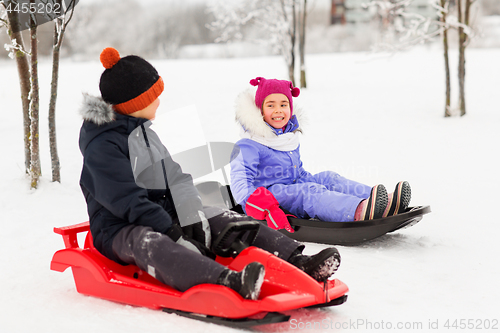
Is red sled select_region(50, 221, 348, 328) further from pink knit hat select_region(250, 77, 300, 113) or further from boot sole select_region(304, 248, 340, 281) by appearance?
pink knit hat select_region(250, 77, 300, 113)

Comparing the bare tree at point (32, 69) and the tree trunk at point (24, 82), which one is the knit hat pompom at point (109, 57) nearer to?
the bare tree at point (32, 69)

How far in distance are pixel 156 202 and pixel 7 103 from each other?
7.80m

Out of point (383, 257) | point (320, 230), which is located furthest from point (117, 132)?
point (383, 257)

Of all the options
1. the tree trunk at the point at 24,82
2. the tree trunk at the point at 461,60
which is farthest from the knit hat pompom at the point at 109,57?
the tree trunk at the point at 461,60

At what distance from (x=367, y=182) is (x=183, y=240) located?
305 cm

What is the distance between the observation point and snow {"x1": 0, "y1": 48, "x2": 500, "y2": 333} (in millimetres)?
1953

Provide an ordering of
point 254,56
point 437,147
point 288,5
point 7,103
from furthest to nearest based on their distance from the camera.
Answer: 1. point 254,56
2. point 288,5
3. point 7,103
4. point 437,147

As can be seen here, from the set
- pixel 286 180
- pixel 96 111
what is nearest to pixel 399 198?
pixel 286 180

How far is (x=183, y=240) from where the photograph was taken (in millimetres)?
1996

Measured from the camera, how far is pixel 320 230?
2.88m

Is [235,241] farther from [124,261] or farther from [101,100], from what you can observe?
[101,100]

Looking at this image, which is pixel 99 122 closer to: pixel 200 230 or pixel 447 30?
pixel 200 230

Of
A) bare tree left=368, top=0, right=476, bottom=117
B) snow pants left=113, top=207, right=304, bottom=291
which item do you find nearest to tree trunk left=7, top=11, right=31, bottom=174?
snow pants left=113, top=207, right=304, bottom=291

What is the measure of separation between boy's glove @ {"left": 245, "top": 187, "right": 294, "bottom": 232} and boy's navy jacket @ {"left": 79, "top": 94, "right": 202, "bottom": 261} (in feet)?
2.38
